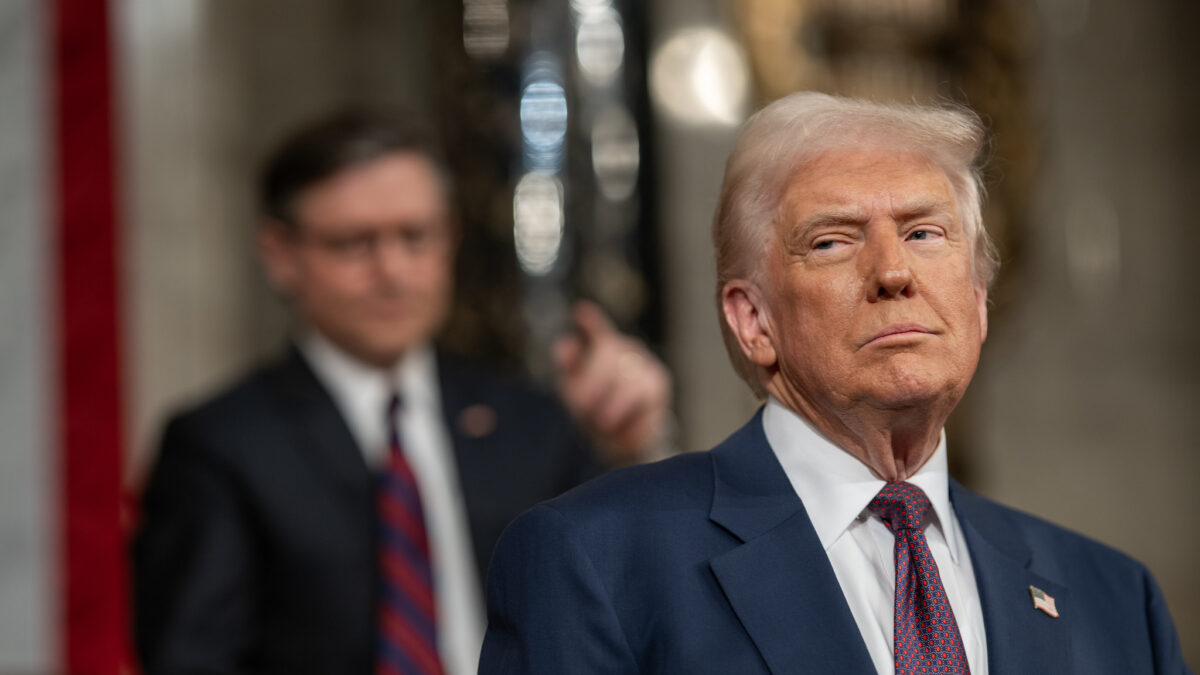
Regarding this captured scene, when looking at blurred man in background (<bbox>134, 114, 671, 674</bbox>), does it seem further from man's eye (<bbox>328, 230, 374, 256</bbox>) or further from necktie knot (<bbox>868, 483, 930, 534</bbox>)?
necktie knot (<bbox>868, 483, 930, 534</bbox>)

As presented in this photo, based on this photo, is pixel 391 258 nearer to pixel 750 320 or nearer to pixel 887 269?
pixel 750 320

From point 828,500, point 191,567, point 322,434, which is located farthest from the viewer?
point 322,434

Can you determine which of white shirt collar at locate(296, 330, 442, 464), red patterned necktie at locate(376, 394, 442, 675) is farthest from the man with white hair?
white shirt collar at locate(296, 330, 442, 464)

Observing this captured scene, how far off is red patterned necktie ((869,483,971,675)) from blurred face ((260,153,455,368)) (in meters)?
1.67

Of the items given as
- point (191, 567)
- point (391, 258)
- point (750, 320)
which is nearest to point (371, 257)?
point (391, 258)

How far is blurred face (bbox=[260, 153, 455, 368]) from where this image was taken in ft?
9.47

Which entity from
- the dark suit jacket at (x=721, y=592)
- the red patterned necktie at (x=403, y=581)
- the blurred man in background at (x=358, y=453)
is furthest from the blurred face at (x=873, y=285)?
the red patterned necktie at (x=403, y=581)

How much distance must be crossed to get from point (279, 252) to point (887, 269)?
6.53 ft

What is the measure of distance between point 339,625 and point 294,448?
1.14 ft

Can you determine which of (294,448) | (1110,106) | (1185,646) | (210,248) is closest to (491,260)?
(210,248)

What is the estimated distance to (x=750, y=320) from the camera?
1.38 meters

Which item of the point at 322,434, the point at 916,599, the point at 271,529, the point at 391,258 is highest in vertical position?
the point at 391,258

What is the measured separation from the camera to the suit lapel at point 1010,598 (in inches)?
51.9

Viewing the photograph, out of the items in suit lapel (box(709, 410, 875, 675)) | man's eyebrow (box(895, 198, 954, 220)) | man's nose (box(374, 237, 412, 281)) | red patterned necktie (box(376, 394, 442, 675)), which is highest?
man's eyebrow (box(895, 198, 954, 220))
